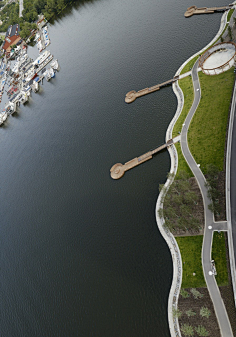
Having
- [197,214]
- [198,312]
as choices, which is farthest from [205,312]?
[197,214]

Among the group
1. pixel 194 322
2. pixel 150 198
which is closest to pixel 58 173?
pixel 150 198

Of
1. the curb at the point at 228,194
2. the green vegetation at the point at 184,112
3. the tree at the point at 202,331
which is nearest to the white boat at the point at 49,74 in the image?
the green vegetation at the point at 184,112

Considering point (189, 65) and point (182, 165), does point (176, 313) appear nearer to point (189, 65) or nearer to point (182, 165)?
point (182, 165)

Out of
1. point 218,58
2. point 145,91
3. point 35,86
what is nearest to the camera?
point 218,58

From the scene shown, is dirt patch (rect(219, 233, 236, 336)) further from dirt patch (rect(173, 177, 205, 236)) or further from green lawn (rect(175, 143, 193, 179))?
green lawn (rect(175, 143, 193, 179))

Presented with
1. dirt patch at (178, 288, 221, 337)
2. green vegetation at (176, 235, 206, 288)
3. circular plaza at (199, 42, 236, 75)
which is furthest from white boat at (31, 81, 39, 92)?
dirt patch at (178, 288, 221, 337)

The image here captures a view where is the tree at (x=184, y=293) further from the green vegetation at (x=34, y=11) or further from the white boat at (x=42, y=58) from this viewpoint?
the green vegetation at (x=34, y=11)
